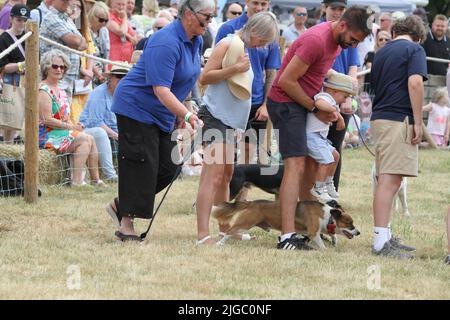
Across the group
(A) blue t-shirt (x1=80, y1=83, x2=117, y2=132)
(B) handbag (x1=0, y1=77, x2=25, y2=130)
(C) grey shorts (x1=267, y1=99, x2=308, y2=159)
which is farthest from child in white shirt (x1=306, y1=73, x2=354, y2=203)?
(A) blue t-shirt (x1=80, y1=83, x2=117, y2=132)

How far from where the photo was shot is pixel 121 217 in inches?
285

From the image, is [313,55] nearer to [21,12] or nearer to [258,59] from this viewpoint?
[258,59]

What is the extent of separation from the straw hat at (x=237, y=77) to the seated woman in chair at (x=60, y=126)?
346cm

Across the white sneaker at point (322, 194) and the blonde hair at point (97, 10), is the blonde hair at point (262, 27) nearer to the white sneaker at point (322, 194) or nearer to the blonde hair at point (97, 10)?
the white sneaker at point (322, 194)

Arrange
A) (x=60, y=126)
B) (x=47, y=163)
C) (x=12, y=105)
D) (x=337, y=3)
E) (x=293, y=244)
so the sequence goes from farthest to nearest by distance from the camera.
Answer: (x=60, y=126) < (x=47, y=163) < (x=12, y=105) < (x=337, y=3) < (x=293, y=244)

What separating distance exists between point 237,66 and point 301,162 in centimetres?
84

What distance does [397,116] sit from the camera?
6.90 m

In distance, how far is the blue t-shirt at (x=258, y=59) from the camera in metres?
8.20

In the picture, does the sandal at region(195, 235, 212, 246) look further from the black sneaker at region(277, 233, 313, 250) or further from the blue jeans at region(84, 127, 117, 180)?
the blue jeans at region(84, 127, 117, 180)

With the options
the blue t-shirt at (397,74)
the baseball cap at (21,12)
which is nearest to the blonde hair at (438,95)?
the baseball cap at (21,12)

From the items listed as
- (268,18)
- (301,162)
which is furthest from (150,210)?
(268,18)

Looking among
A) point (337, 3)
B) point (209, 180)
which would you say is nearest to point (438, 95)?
point (337, 3)

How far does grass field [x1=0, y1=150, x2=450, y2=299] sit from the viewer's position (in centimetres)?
559

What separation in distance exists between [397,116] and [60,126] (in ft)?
14.4
